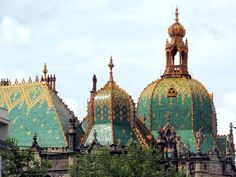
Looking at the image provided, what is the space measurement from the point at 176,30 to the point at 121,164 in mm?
62840

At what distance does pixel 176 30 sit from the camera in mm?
177250

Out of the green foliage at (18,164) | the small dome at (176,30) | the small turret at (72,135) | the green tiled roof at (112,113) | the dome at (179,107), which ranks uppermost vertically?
the small dome at (176,30)

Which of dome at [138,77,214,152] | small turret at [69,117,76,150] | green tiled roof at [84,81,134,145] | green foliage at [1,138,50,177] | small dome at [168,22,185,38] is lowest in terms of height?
green foliage at [1,138,50,177]

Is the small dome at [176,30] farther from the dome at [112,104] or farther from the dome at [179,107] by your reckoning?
the dome at [112,104]

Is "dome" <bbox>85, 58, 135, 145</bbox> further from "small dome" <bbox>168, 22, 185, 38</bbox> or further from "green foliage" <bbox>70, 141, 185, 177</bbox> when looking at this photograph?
"small dome" <bbox>168, 22, 185, 38</bbox>

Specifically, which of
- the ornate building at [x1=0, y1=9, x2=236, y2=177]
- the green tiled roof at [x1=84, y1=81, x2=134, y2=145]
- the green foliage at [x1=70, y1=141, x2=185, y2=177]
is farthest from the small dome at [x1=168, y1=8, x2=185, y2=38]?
the green foliage at [x1=70, y1=141, x2=185, y2=177]

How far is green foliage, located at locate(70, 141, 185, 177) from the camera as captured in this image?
11481 centimetres

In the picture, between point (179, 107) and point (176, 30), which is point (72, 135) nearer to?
point (179, 107)

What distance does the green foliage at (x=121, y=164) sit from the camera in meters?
115

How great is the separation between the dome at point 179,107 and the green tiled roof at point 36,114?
28.8m

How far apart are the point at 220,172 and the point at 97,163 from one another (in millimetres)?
42853

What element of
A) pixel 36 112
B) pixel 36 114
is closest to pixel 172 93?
pixel 36 112

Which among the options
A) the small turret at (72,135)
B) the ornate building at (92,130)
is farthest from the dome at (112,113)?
the small turret at (72,135)

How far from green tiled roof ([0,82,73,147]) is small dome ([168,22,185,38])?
4418 centimetres
